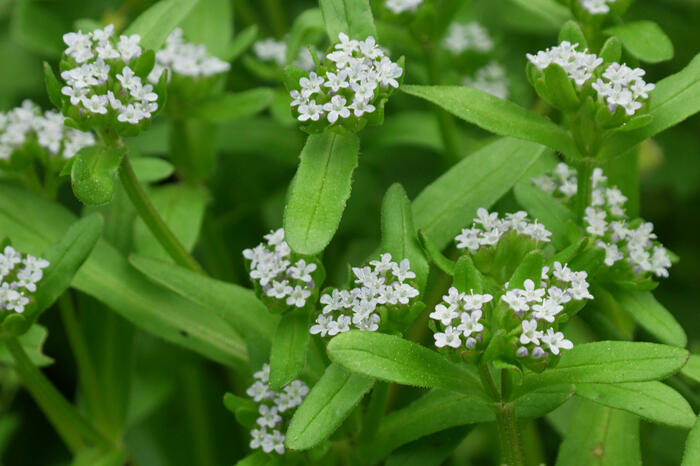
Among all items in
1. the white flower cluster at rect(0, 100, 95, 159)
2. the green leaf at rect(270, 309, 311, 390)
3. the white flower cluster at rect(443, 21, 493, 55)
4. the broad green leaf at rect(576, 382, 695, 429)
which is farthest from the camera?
the white flower cluster at rect(443, 21, 493, 55)

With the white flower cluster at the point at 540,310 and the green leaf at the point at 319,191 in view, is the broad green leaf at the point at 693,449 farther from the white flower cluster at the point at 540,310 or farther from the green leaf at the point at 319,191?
the green leaf at the point at 319,191

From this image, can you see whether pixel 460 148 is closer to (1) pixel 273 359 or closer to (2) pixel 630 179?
(2) pixel 630 179

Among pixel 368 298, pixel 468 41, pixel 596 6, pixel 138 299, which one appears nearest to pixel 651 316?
pixel 368 298

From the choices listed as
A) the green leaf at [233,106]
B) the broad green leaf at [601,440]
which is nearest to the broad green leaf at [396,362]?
the broad green leaf at [601,440]

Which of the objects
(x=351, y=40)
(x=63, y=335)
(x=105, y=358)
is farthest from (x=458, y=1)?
(x=63, y=335)

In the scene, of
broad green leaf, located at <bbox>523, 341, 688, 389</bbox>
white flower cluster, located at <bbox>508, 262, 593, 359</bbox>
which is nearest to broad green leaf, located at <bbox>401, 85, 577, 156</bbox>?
white flower cluster, located at <bbox>508, 262, 593, 359</bbox>

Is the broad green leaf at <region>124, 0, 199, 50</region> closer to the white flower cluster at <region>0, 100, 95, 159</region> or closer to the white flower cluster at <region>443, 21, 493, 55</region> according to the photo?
the white flower cluster at <region>0, 100, 95, 159</region>
